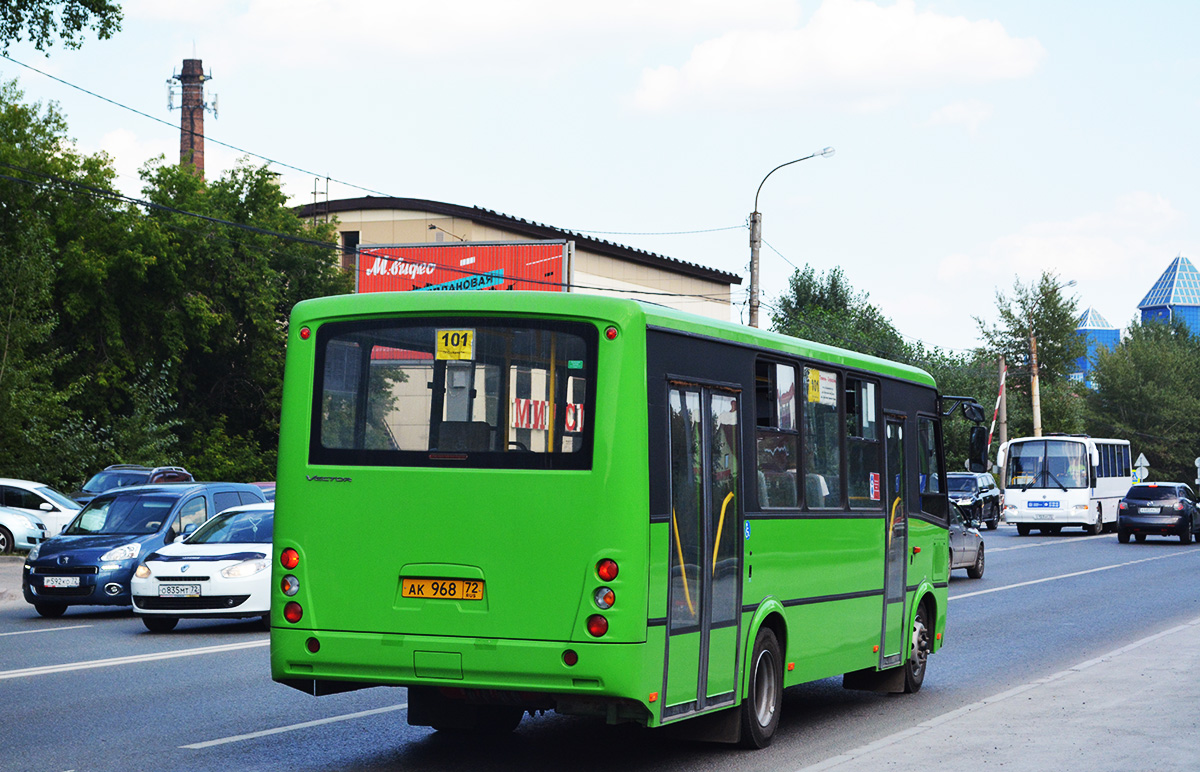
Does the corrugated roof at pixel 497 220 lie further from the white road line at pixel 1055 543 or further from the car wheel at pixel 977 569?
the car wheel at pixel 977 569

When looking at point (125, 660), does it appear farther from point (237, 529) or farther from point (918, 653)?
point (918, 653)

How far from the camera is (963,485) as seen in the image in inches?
1766

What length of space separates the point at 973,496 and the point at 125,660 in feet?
112

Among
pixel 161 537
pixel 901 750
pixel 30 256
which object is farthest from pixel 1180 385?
pixel 901 750

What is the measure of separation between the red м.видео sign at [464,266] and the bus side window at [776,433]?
3007 centimetres

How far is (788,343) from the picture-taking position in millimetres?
9945

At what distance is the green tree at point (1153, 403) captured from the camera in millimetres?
100250

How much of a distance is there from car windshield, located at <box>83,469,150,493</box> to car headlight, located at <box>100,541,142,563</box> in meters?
15.5

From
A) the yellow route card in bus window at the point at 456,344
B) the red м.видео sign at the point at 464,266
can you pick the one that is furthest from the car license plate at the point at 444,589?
the red м.видео sign at the point at 464,266

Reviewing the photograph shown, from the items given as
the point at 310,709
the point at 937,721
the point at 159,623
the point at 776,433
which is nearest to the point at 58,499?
the point at 159,623

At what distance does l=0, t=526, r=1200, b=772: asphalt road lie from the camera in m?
8.93

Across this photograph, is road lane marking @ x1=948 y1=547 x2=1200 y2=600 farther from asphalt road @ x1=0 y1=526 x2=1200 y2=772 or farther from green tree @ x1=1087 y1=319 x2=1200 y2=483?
green tree @ x1=1087 y1=319 x2=1200 y2=483

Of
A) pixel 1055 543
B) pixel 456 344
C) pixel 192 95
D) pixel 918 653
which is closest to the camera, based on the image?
pixel 456 344

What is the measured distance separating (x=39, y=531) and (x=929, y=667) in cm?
2227
